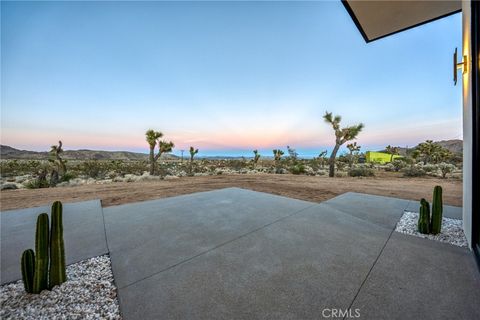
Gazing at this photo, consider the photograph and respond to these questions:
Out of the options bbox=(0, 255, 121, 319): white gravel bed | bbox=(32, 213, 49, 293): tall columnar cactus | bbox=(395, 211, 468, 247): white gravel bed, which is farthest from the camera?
bbox=(395, 211, 468, 247): white gravel bed

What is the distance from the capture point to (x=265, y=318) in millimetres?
1252

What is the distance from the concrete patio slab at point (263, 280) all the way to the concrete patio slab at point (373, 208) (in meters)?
0.80

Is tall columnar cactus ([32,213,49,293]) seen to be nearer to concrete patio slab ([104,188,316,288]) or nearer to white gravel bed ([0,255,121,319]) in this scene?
white gravel bed ([0,255,121,319])

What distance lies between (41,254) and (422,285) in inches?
134

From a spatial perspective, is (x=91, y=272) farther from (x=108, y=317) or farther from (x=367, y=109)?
(x=367, y=109)

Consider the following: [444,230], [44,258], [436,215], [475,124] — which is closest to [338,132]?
[444,230]

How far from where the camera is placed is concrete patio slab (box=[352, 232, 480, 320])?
131 centimetres

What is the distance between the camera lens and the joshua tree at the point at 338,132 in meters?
11.7

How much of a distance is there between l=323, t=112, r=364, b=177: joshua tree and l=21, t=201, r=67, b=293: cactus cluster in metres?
13.0

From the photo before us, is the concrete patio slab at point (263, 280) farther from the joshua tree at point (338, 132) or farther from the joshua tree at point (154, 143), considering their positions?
the joshua tree at point (154, 143)

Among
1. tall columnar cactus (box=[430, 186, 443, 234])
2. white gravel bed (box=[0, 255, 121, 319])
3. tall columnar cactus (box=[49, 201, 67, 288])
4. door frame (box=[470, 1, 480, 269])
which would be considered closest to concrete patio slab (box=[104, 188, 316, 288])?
white gravel bed (box=[0, 255, 121, 319])

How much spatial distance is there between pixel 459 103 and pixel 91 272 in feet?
20.1

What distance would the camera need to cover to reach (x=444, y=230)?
9.17ft

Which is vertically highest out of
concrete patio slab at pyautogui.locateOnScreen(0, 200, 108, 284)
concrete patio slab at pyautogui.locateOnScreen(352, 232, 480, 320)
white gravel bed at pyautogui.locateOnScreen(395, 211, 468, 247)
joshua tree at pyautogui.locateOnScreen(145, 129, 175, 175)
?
joshua tree at pyautogui.locateOnScreen(145, 129, 175, 175)
